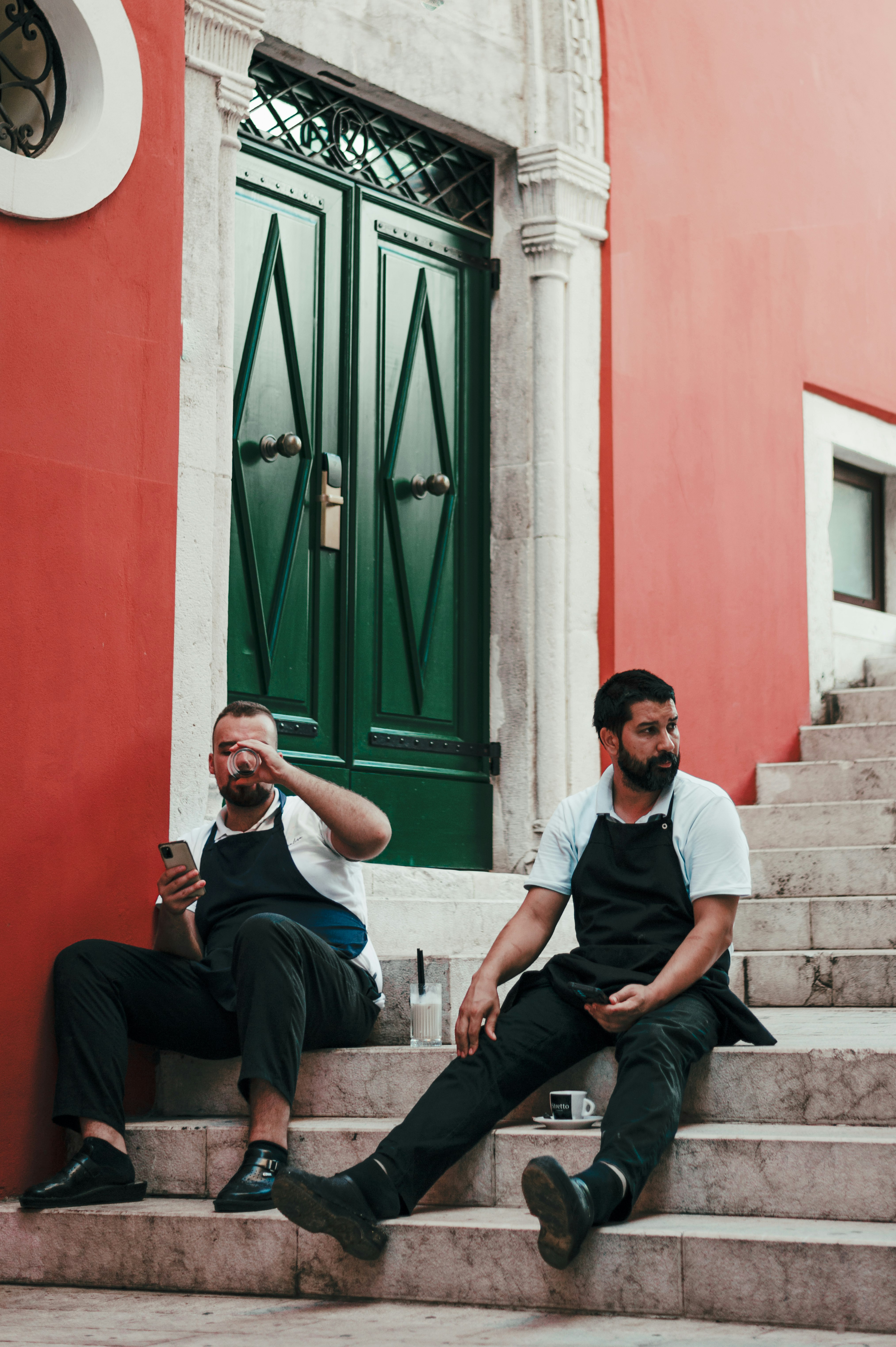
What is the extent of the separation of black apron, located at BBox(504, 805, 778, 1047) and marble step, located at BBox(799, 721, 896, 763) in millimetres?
3295

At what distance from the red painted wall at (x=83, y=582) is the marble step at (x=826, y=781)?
131 inches

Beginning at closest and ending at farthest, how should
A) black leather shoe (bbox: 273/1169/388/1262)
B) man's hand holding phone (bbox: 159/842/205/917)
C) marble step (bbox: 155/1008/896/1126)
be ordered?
1. black leather shoe (bbox: 273/1169/388/1262)
2. marble step (bbox: 155/1008/896/1126)
3. man's hand holding phone (bbox: 159/842/205/917)

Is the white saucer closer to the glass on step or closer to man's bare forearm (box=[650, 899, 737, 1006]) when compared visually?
man's bare forearm (box=[650, 899, 737, 1006])

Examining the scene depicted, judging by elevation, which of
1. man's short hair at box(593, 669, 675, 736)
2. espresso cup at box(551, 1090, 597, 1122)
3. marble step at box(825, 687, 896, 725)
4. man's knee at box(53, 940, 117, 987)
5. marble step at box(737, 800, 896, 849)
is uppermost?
marble step at box(825, 687, 896, 725)

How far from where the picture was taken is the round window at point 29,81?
4.72m

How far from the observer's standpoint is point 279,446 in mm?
5816

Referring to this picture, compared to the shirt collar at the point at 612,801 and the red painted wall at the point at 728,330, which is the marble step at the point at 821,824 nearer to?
the red painted wall at the point at 728,330

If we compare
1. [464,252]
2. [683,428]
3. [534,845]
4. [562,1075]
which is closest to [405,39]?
[464,252]

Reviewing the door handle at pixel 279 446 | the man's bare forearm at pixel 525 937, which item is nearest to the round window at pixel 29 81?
the door handle at pixel 279 446

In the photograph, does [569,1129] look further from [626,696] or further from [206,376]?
[206,376]

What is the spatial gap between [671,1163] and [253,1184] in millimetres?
976

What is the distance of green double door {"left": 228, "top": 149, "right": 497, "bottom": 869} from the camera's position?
19.0 feet

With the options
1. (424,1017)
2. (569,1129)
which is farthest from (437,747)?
(569,1129)

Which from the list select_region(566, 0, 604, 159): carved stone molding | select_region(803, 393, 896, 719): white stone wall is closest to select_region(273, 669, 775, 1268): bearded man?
select_region(566, 0, 604, 159): carved stone molding
